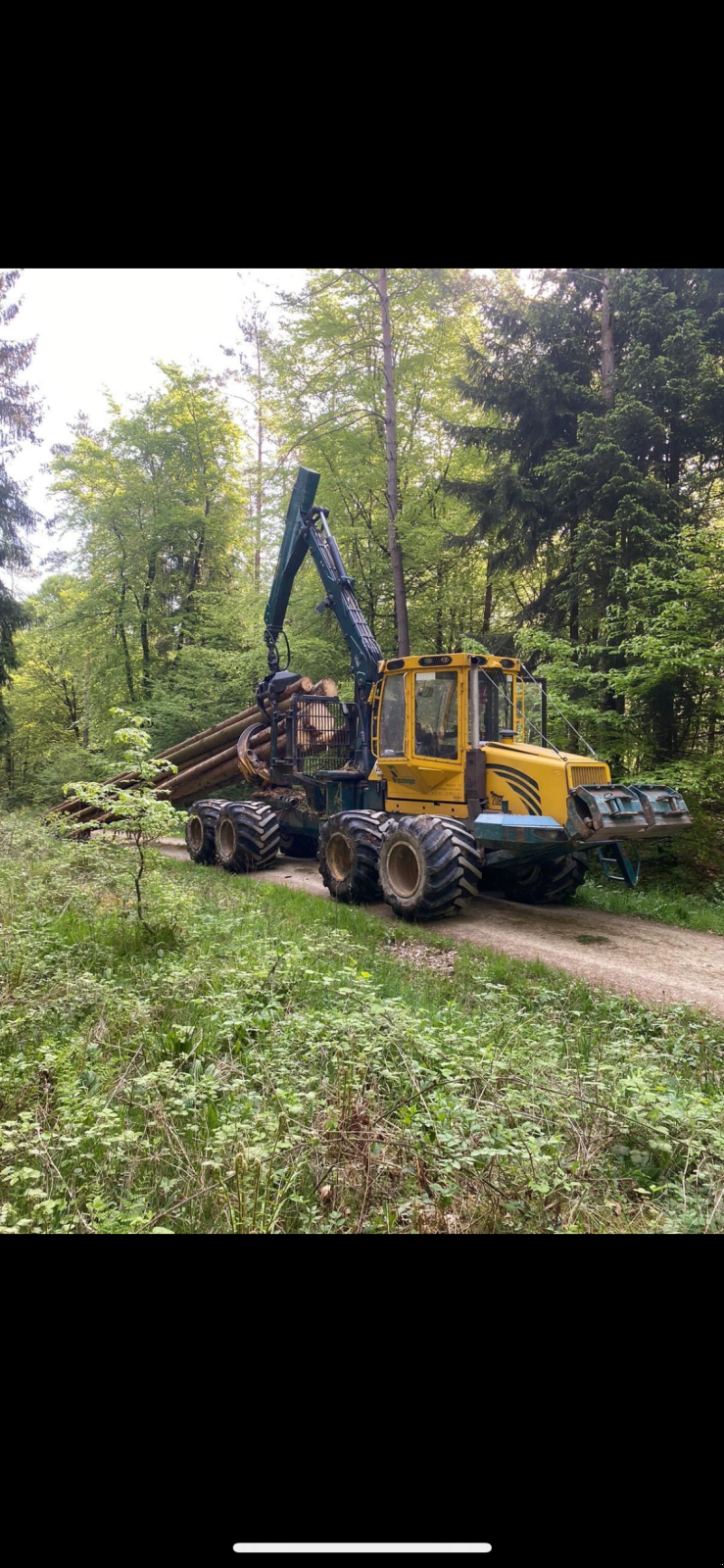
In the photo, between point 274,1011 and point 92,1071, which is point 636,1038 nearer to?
point 274,1011

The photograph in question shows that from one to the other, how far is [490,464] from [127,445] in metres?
5.19

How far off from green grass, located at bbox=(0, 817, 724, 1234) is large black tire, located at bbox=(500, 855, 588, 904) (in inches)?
96.8

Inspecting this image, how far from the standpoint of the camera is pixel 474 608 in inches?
460

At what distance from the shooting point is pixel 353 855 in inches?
278

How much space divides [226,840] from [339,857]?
2277 mm

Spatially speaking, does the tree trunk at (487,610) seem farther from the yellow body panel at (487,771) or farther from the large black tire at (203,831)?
the large black tire at (203,831)

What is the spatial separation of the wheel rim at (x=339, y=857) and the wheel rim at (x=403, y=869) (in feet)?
2.32

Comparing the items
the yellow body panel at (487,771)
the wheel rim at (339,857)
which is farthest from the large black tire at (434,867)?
the wheel rim at (339,857)

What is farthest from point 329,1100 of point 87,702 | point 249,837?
point 249,837

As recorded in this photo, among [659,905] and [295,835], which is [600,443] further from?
[295,835]

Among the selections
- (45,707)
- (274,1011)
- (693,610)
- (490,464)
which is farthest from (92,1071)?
(490,464)

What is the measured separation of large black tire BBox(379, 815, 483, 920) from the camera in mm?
6121

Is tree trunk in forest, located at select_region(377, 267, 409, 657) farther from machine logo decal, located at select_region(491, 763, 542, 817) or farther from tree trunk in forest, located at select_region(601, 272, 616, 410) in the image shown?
machine logo decal, located at select_region(491, 763, 542, 817)

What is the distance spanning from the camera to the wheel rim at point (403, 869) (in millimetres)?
6512
